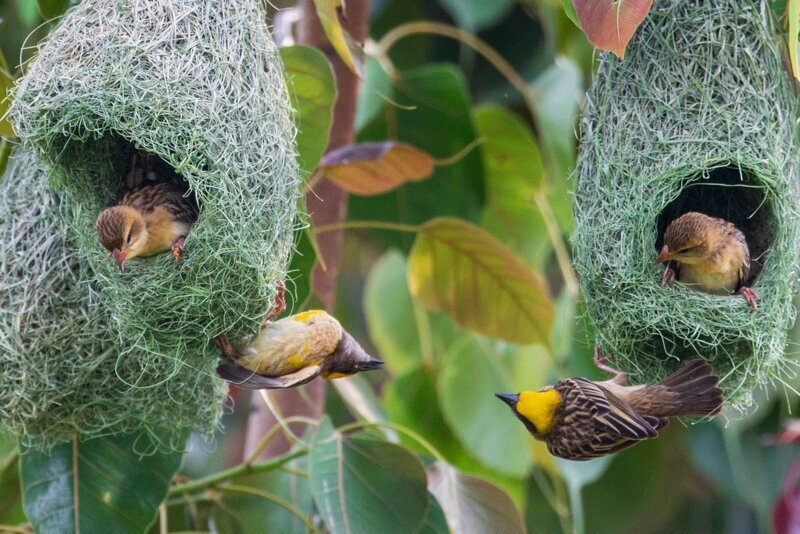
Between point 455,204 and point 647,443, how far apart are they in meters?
1.01

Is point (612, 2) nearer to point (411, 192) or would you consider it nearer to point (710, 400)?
point (710, 400)

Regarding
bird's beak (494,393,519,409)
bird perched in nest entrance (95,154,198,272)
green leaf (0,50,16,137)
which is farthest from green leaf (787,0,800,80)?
green leaf (0,50,16,137)

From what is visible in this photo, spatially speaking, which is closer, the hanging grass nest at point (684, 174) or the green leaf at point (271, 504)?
the hanging grass nest at point (684, 174)

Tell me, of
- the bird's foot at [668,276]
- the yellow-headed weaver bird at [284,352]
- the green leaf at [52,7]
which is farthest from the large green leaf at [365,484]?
the green leaf at [52,7]

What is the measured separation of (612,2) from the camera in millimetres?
2037

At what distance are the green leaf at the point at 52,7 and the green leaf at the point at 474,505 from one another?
1406 millimetres

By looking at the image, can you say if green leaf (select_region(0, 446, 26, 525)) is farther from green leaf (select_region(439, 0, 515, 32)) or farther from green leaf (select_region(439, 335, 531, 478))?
green leaf (select_region(439, 0, 515, 32))

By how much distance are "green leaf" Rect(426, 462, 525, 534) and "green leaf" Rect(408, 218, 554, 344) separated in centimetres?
51

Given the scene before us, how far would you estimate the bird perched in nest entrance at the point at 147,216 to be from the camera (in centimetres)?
197

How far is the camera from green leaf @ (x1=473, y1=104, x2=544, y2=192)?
3.55 meters

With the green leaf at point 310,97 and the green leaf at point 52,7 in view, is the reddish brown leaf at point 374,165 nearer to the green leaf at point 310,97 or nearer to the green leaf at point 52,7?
the green leaf at point 310,97

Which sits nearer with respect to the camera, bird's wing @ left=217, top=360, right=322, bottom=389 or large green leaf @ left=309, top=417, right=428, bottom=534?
bird's wing @ left=217, top=360, right=322, bottom=389

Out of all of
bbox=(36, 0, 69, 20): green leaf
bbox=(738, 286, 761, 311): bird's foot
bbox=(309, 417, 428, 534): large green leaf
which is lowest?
bbox=(309, 417, 428, 534): large green leaf

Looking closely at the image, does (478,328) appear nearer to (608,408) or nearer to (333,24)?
(608,408)
